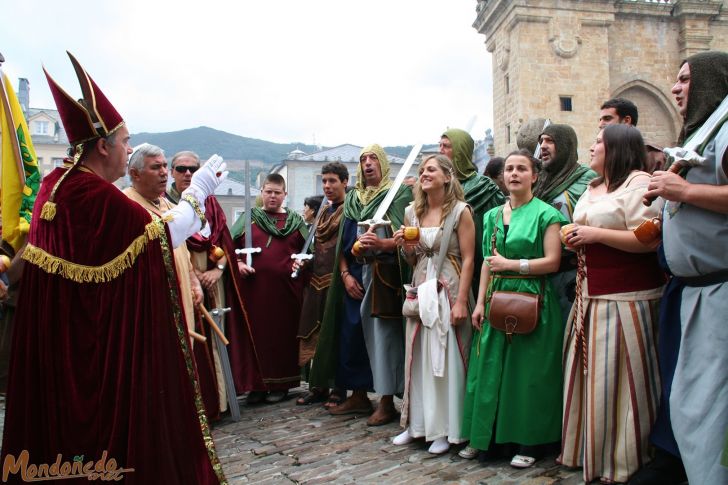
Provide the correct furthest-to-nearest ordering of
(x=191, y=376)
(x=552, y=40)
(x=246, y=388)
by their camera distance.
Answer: (x=552, y=40) → (x=246, y=388) → (x=191, y=376)

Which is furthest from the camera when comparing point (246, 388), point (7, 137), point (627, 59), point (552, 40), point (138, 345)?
point (627, 59)

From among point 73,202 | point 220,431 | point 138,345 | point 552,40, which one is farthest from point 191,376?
point 552,40

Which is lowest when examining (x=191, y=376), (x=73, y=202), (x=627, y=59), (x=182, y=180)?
(x=191, y=376)

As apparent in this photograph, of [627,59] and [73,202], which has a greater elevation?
[627,59]

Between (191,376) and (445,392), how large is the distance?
176 cm

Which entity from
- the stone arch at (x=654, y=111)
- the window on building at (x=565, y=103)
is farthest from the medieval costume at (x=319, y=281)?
the stone arch at (x=654, y=111)

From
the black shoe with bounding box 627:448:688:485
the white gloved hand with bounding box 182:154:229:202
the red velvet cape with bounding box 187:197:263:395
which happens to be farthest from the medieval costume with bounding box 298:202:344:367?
the black shoe with bounding box 627:448:688:485

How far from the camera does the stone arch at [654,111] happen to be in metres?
23.0

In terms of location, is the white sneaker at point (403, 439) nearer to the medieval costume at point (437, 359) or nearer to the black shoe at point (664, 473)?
the medieval costume at point (437, 359)

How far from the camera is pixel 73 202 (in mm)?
2621

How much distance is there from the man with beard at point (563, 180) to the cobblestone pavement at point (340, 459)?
3.43 feet

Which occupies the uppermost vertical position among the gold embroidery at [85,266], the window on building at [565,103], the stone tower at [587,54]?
the stone tower at [587,54]

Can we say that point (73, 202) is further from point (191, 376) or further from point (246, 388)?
point (246, 388)

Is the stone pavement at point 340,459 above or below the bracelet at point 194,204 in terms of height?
below
